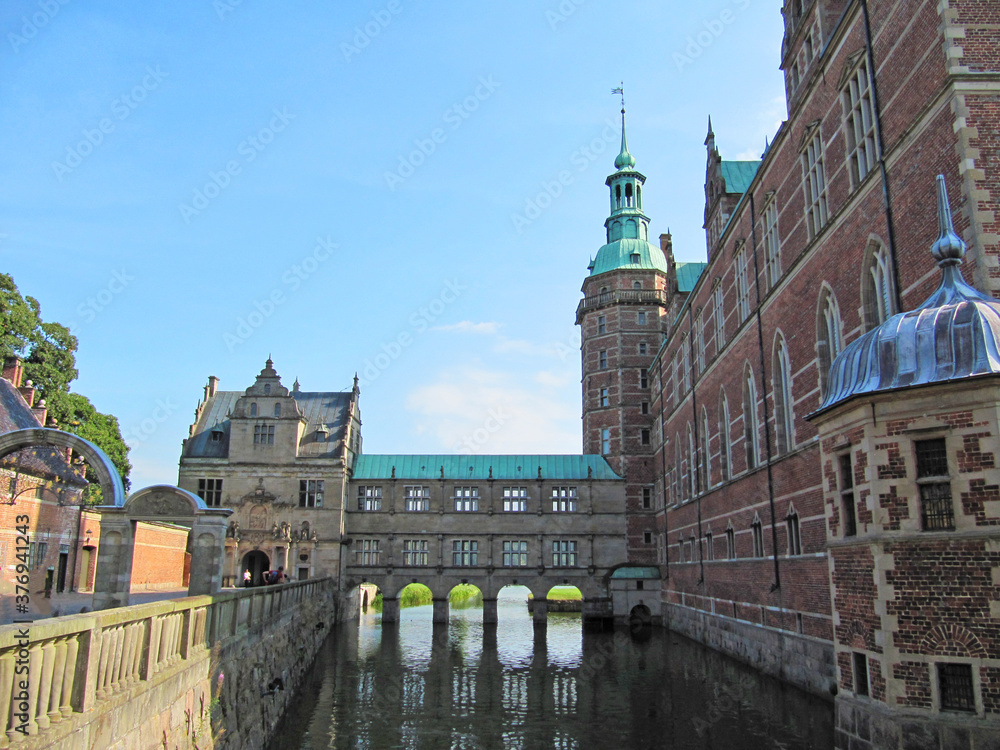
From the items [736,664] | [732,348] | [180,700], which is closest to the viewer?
[180,700]

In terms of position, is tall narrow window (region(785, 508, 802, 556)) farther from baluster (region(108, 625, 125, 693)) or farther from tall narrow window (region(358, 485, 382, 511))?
tall narrow window (region(358, 485, 382, 511))

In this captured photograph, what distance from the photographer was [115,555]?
49.9 feet

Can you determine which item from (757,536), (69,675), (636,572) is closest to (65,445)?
Result: (69,675)

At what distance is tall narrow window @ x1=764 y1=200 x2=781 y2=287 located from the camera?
2434cm

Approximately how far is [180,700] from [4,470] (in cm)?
1290

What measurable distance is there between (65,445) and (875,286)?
16.8 m

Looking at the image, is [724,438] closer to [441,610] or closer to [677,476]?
[677,476]

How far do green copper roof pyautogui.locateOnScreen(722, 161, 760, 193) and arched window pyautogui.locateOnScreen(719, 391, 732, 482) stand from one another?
1003 centimetres

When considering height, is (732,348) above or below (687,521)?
above

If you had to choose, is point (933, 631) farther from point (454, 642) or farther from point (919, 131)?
point (454, 642)

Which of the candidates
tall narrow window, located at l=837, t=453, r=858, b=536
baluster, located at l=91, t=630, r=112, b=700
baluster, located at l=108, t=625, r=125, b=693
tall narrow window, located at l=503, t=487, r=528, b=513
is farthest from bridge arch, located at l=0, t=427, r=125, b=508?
tall narrow window, located at l=503, t=487, r=528, b=513

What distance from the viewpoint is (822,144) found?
20.3 m

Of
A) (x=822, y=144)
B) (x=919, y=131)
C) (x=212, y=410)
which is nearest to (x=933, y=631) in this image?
(x=919, y=131)

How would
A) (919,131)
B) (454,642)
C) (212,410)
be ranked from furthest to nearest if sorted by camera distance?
1. (212,410)
2. (454,642)
3. (919,131)
